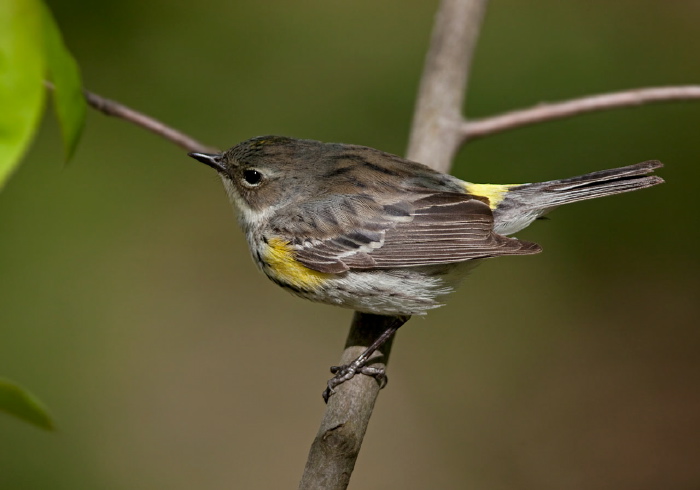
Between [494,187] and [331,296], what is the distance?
3.46 ft

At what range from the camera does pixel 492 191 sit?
3941 millimetres

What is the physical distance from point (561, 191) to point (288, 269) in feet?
4.54

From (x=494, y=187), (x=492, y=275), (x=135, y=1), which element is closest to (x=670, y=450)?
(x=492, y=275)

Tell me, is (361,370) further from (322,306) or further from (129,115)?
(322,306)

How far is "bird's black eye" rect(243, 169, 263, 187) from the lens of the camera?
13.0ft

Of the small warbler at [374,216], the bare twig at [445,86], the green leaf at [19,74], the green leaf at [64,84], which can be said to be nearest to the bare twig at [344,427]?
the small warbler at [374,216]

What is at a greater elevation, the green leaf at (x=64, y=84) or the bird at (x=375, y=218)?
the bird at (x=375, y=218)

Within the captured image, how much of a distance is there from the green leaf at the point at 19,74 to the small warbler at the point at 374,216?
2358 millimetres

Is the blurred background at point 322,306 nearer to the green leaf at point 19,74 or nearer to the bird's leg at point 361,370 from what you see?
the bird's leg at point 361,370

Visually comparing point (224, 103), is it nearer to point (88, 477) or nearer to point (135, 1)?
point (135, 1)

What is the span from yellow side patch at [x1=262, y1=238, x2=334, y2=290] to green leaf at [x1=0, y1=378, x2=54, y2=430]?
2106mm

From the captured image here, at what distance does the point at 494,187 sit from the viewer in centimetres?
396

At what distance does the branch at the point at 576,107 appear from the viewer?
3.81 metres

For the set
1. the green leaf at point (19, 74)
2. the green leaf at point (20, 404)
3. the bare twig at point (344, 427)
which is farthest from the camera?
the bare twig at point (344, 427)
